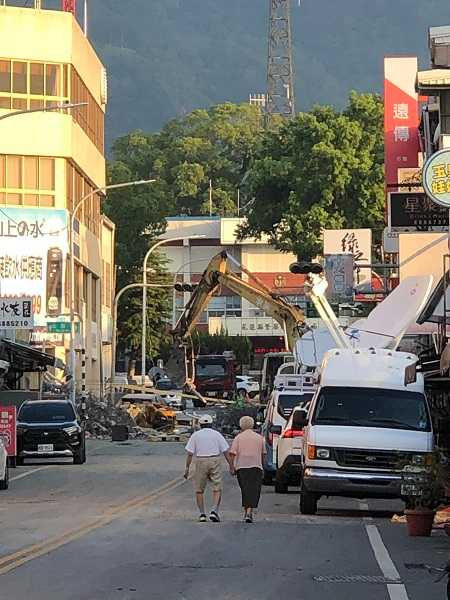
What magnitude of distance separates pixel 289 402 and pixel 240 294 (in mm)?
18496

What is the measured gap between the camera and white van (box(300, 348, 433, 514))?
73.5 ft

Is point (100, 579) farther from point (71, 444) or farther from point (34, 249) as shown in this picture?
point (34, 249)

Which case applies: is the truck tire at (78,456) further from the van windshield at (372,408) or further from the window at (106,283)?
the window at (106,283)

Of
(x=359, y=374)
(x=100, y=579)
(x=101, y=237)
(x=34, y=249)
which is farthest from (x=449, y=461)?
(x=101, y=237)

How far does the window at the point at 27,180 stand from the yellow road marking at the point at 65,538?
1569 inches

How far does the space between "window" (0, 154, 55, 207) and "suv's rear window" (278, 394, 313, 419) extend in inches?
1418

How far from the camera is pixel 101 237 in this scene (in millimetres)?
80188

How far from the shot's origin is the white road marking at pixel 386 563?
44.9 feet

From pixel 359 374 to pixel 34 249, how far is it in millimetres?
39668

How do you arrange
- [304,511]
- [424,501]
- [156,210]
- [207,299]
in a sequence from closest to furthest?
[424,501] → [304,511] → [207,299] → [156,210]

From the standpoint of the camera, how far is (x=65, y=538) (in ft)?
61.4

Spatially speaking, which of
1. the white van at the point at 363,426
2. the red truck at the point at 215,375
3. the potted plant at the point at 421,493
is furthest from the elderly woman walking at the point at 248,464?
the red truck at the point at 215,375

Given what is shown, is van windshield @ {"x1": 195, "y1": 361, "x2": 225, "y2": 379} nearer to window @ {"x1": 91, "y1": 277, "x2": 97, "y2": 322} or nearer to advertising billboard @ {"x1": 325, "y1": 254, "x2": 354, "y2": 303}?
window @ {"x1": 91, "y1": 277, "x2": 97, "y2": 322}

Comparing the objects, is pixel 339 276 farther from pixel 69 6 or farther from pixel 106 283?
pixel 106 283
